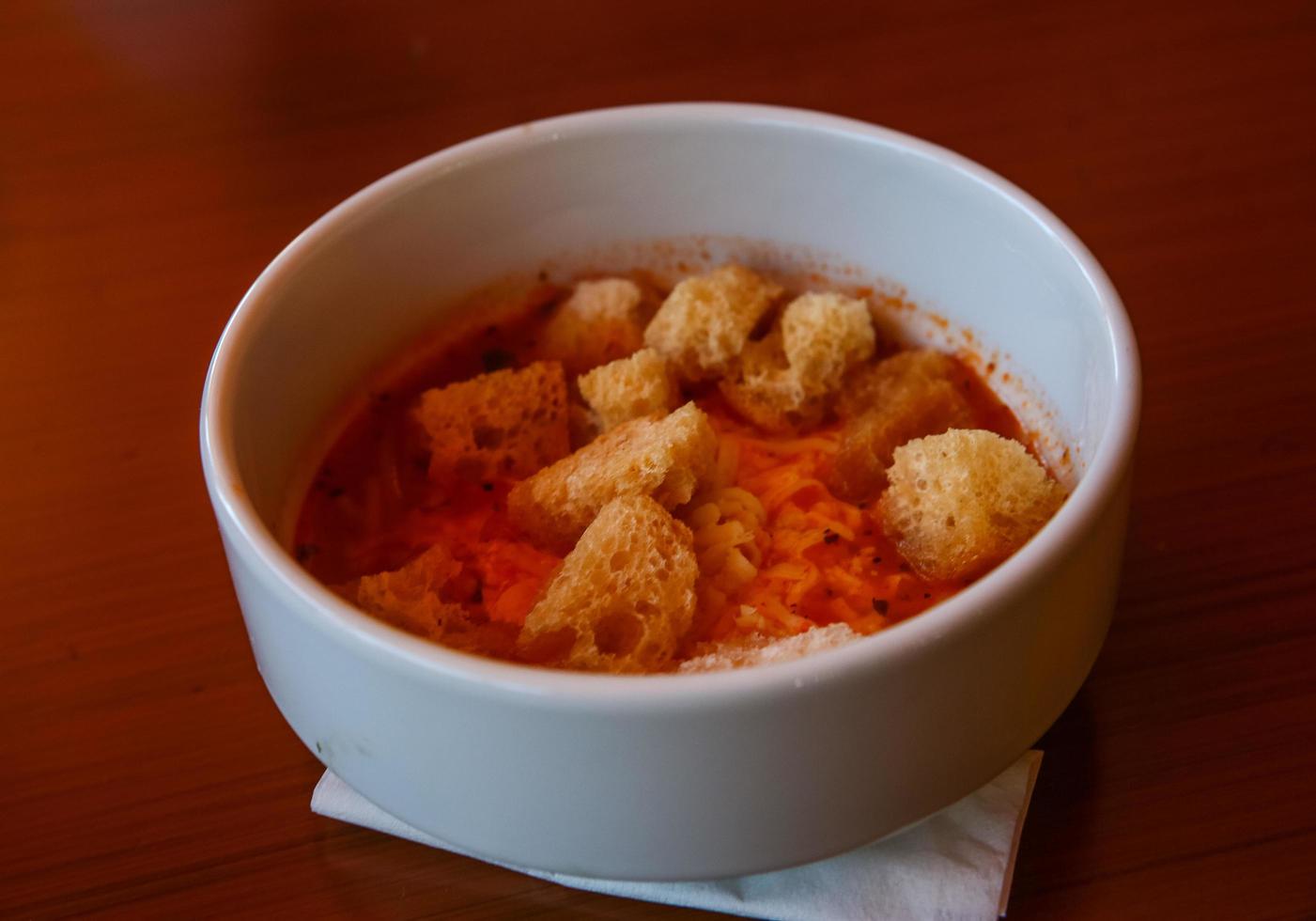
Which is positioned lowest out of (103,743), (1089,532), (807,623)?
(103,743)

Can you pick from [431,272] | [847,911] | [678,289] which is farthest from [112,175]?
[847,911]

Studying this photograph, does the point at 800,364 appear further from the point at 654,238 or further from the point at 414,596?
the point at 414,596

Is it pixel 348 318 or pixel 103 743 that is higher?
pixel 348 318

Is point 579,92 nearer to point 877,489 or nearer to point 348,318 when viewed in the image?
point 348,318

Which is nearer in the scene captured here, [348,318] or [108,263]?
[348,318]

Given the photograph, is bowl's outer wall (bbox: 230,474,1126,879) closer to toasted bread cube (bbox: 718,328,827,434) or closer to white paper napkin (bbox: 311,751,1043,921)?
white paper napkin (bbox: 311,751,1043,921)

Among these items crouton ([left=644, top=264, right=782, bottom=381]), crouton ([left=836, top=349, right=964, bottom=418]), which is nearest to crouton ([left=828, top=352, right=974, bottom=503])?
crouton ([left=836, top=349, right=964, bottom=418])

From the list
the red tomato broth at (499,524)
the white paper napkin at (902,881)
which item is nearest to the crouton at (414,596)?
the red tomato broth at (499,524)
